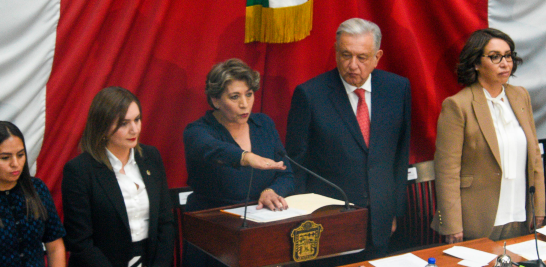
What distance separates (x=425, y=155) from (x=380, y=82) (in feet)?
2.72

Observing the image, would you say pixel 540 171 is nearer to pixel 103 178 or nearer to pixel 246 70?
pixel 246 70

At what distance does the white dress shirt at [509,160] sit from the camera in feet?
8.29

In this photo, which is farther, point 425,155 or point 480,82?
point 425,155

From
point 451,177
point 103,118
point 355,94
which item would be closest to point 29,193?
point 103,118

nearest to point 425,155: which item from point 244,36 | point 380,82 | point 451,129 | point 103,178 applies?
point 451,129

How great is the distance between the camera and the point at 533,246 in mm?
2094

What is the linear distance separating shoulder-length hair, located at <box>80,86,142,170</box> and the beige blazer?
61.1 inches

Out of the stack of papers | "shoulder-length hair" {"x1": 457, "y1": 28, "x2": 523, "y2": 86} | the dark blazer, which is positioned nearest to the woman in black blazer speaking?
the dark blazer

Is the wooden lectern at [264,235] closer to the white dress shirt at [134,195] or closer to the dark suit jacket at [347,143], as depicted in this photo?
the white dress shirt at [134,195]

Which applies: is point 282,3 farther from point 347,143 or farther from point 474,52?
point 474,52

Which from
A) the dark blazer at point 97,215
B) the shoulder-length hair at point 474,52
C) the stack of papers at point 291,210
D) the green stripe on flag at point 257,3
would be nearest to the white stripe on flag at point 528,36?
the shoulder-length hair at point 474,52

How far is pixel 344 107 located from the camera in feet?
7.68

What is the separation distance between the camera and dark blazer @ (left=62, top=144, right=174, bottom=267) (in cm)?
184

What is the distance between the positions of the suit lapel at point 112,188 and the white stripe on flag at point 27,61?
46cm
